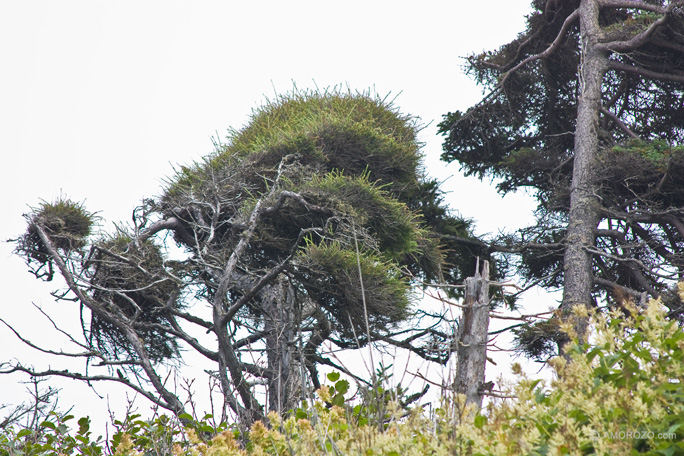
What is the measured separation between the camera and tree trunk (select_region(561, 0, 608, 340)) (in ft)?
37.1

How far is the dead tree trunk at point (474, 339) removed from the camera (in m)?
6.16

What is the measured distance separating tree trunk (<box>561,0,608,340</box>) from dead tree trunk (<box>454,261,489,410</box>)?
4.39m

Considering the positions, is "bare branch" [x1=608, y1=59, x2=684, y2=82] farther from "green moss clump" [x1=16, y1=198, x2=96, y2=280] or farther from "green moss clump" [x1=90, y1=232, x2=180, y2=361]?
"green moss clump" [x1=16, y1=198, x2=96, y2=280]

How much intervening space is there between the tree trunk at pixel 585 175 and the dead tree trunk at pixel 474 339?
4.39 metres

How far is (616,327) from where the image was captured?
3.92m

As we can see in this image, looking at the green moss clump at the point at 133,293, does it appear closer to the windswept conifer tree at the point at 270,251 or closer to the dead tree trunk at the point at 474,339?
the windswept conifer tree at the point at 270,251

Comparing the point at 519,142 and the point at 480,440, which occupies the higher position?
the point at 519,142

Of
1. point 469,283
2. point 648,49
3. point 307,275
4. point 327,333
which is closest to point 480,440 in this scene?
point 469,283

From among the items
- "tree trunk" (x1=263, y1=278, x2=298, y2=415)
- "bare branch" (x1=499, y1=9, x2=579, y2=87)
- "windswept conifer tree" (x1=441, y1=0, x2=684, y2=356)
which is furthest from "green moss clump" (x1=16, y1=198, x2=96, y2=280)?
"bare branch" (x1=499, y1=9, x2=579, y2=87)

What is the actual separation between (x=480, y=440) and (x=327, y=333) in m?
8.13

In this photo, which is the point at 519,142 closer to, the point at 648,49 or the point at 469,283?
the point at 648,49

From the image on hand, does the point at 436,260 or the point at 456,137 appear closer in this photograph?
the point at 436,260

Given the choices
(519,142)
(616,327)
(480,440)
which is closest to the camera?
(480,440)

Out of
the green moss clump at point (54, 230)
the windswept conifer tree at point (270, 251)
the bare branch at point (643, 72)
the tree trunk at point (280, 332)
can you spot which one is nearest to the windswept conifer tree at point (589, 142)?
the bare branch at point (643, 72)
